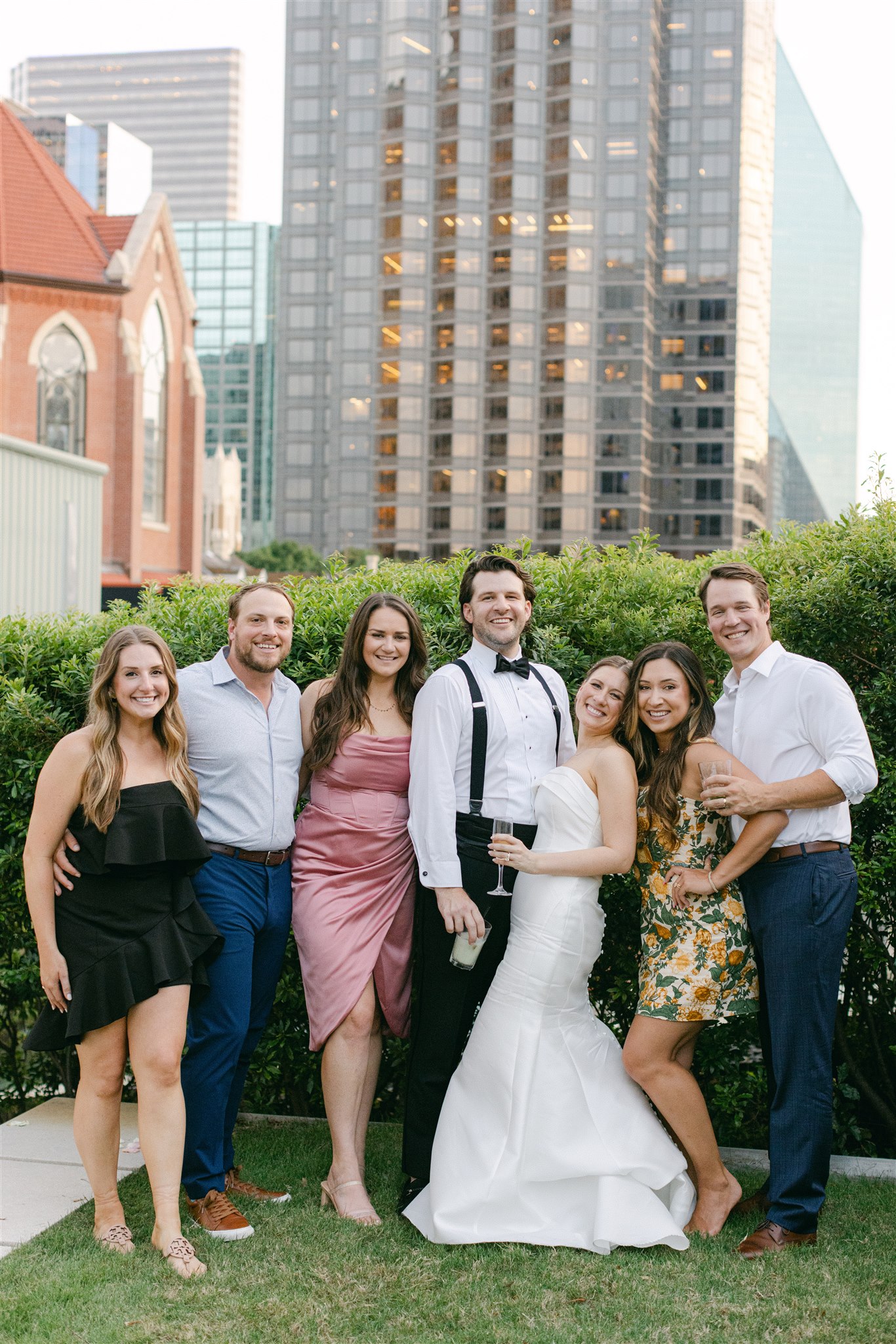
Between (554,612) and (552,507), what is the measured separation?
351 feet

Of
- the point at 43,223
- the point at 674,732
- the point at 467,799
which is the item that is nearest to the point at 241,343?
the point at 43,223

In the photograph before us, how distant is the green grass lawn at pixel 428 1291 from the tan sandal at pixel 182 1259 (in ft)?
0.13

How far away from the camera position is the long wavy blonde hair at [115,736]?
4066 mm

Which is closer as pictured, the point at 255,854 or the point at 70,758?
the point at 70,758

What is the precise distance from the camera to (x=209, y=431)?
6550 inches

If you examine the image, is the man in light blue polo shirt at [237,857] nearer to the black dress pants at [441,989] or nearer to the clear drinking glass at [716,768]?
the black dress pants at [441,989]

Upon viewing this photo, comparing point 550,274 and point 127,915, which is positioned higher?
point 550,274

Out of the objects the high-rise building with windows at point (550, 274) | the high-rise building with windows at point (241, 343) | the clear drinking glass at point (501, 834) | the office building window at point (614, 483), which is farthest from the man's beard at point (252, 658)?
the high-rise building with windows at point (241, 343)

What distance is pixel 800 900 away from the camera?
4.12 m

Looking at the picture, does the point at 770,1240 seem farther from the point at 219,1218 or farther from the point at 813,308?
the point at 813,308

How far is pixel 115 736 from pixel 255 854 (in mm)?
726

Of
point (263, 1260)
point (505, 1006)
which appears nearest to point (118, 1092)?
point (263, 1260)

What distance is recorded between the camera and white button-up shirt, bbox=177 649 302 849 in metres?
4.45

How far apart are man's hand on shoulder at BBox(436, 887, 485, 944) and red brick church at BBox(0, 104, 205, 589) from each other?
37.8 m
